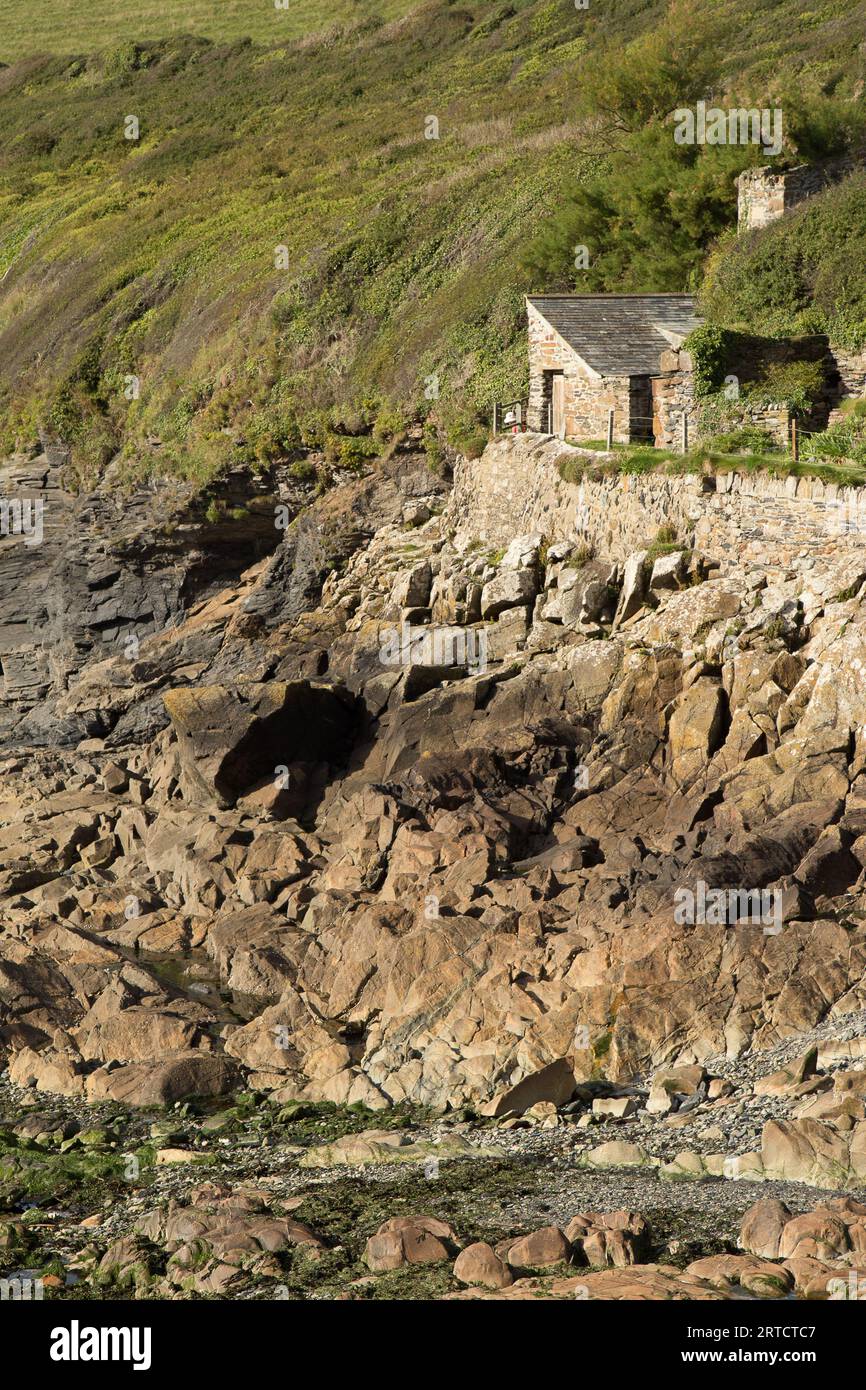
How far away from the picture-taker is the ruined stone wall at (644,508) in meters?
30.3

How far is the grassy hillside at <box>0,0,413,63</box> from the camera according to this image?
3647 inches

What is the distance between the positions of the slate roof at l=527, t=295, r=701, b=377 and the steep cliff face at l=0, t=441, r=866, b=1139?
9.55ft

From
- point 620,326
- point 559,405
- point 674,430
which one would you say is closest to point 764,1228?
point 674,430

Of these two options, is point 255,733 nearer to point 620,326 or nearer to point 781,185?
point 620,326

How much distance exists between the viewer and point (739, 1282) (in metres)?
15.7

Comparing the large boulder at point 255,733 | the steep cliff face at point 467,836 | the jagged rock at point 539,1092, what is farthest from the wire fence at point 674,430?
the jagged rock at point 539,1092

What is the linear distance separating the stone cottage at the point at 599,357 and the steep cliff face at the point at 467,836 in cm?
172

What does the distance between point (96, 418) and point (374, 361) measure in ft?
39.1

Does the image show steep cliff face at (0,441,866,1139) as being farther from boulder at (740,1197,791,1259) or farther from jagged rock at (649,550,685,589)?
boulder at (740,1197,791,1259)

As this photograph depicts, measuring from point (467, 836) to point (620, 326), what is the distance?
50.2ft

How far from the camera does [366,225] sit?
5244 cm

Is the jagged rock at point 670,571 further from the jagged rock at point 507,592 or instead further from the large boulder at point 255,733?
the large boulder at point 255,733

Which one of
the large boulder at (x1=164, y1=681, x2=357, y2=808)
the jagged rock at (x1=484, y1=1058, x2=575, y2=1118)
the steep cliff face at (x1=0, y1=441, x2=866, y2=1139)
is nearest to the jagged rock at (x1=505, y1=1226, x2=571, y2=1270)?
the jagged rock at (x1=484, y1=1058, x2=575, y2=1118)

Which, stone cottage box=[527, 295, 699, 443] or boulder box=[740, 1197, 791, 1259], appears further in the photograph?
stone cottage box=[527, 295, 699, 443]
